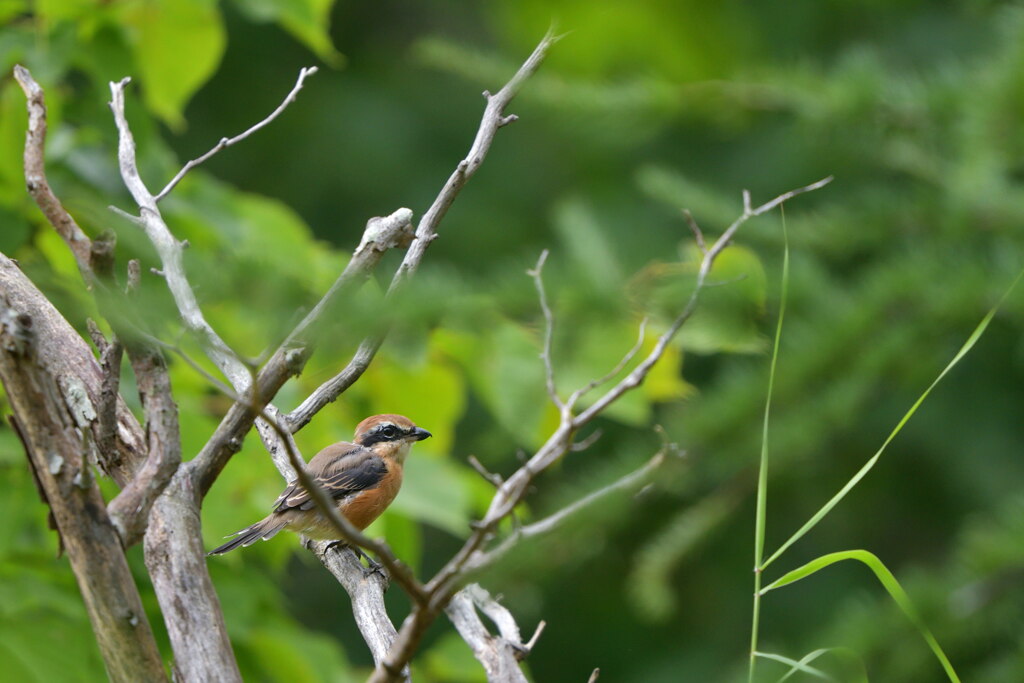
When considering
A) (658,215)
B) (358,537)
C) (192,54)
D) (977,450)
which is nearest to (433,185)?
(658,215)

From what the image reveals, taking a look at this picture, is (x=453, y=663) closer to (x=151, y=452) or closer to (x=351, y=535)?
(x=151, y=452)

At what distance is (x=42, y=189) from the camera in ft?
4.32

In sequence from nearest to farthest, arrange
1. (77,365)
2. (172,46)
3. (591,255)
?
(77,365) → (591,255) → (172,46)

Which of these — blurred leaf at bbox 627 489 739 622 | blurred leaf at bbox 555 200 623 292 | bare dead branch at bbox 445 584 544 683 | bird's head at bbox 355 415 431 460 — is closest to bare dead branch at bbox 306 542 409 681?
bare dead branch at bbox 445 584 544 683

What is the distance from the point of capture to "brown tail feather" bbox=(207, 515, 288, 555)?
2.33m

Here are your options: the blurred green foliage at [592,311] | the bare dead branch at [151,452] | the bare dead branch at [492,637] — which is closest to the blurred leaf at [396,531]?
the blurred green foliage at [592,311]

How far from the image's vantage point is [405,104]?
847cm

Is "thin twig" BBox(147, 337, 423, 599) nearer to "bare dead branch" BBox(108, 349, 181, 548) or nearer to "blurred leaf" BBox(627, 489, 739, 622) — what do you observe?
"bare dead branch" BBox(108, 349, 181, 548)

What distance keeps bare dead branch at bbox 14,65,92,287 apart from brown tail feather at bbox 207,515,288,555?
1116 millimetres

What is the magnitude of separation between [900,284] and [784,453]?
1.42 feet

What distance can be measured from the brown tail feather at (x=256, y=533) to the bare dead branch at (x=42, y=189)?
1.12m

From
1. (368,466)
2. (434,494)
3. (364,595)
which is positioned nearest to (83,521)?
(364,595)

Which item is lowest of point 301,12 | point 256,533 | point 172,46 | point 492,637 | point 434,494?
point 492,637

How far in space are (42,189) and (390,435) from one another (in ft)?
5.08
